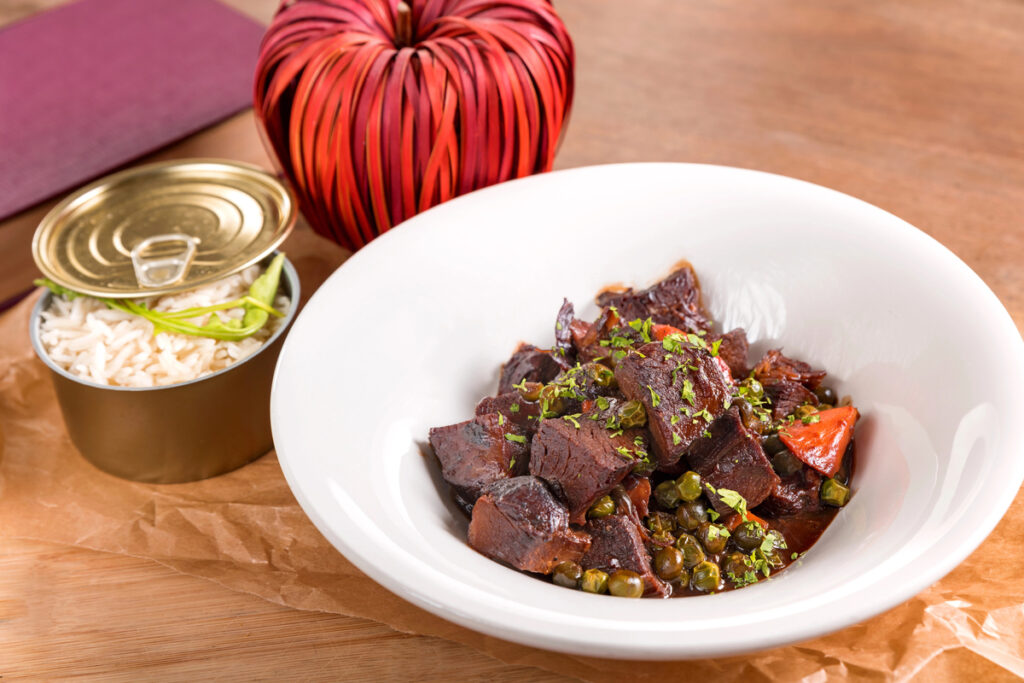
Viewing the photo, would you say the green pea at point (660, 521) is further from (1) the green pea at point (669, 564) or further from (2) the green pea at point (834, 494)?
(2) the green pea at point (834, 494)

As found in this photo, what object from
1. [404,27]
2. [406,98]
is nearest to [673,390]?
[406,98]

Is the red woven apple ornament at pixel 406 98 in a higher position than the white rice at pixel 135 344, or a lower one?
higher

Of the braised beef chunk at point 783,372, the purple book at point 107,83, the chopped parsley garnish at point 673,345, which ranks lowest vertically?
the purple book at point 107,83

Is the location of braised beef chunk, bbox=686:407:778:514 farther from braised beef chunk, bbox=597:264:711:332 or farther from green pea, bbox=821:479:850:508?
braised beef chunk, bbox=597:264:711:332

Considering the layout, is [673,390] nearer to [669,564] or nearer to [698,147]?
[669,564]

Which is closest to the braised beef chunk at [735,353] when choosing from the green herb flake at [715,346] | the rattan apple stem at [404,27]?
the green herb flake at [715,346]
